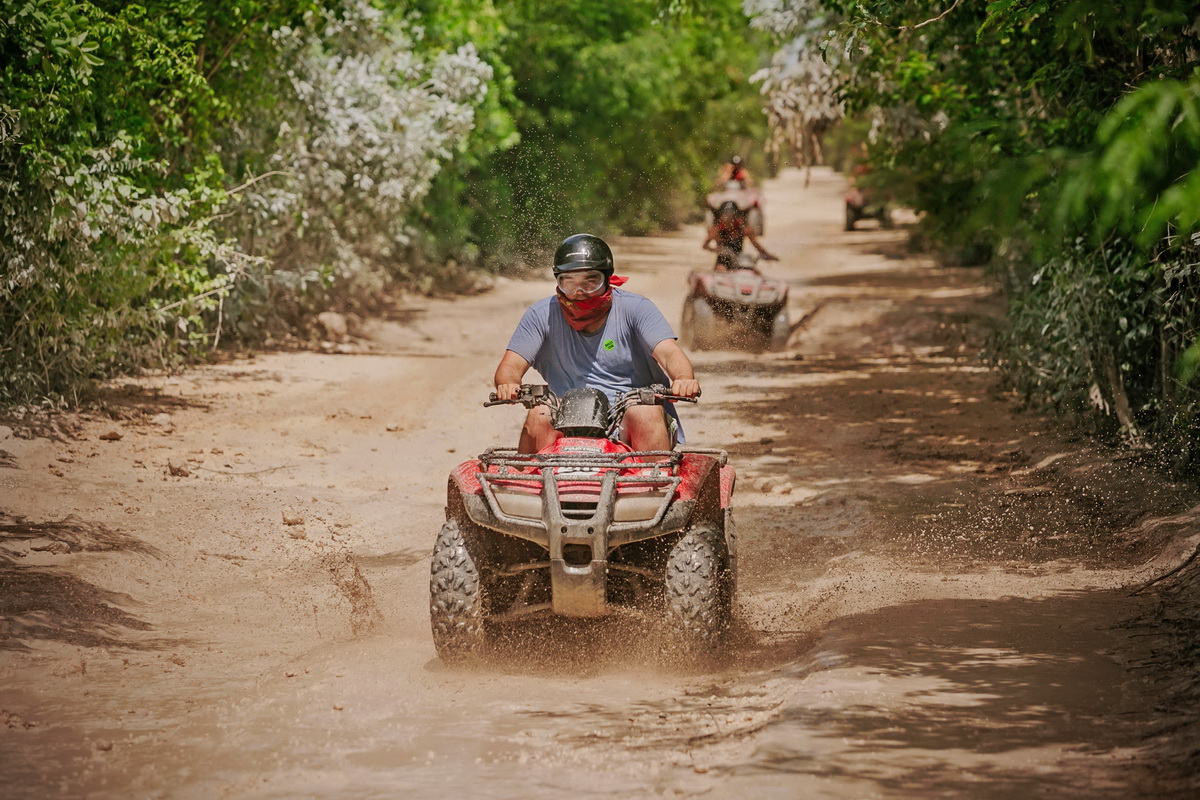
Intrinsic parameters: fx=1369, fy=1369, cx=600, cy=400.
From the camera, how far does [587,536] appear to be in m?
5.50

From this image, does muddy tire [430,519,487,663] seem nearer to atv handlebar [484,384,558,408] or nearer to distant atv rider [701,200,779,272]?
atv handlebar [484,384,558,408]

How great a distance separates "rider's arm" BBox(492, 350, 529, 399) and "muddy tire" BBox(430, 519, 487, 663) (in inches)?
31.6

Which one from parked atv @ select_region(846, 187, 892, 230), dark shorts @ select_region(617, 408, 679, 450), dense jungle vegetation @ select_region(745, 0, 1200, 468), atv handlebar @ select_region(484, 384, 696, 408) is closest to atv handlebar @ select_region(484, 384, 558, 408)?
atv handlebar @ select_region(484, 384, 696, 408)

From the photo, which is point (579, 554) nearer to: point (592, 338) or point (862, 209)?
point (592, 338)

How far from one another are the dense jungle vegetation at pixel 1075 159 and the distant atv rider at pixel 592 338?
183 cm

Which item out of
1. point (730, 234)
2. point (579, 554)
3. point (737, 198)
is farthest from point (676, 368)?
point (737, 198)

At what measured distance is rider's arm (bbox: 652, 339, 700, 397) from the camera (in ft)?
20.2

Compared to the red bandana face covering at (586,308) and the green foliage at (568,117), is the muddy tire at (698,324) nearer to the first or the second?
the green foliage at (568,117)

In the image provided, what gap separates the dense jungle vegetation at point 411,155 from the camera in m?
5.91

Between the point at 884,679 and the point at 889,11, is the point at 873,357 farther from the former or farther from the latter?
the point at 884,679

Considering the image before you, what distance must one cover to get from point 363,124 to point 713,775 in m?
15.1

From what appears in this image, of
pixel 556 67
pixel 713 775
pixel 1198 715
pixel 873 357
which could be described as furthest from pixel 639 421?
pixel 556 67

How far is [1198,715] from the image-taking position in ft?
15.8

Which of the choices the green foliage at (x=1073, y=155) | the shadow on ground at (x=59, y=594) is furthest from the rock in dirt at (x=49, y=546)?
the green foliage at (x=1073, y=155)
